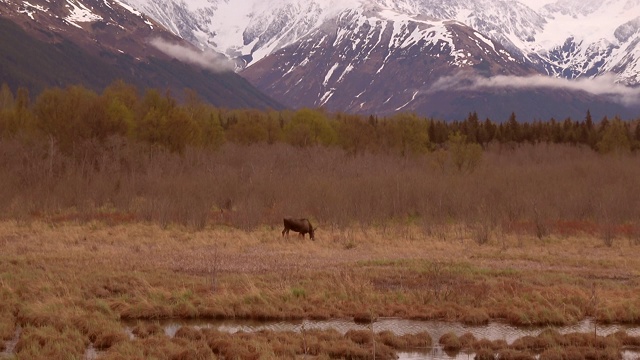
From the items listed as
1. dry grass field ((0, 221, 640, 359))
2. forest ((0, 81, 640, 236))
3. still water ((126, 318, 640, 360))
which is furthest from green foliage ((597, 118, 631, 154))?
still water ((126, 318, 640, 360))

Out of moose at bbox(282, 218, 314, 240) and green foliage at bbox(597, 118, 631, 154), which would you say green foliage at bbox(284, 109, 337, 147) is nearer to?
green foliage at bbox(597, 118, 631, 154)

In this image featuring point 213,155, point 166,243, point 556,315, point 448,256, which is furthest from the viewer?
point 213,155

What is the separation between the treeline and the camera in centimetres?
7038

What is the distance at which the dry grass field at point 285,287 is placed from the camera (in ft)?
63.0

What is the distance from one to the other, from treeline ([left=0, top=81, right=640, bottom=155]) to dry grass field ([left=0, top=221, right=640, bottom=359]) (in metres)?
31.1

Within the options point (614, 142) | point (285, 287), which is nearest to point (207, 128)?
point (614, 142)

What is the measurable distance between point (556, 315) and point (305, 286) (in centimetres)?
789

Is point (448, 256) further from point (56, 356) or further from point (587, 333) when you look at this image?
point (56, 356)

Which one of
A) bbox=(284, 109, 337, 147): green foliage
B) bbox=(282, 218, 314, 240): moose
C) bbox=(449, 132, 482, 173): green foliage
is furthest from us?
bbox=(284, 109, 337, 147): green foliage

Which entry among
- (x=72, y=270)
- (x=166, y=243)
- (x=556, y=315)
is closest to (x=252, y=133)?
(x=166, y=243)

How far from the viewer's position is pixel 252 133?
99.7 metres

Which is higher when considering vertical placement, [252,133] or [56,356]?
[252,133]

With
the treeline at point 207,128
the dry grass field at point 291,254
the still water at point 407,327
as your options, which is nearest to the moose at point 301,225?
the dry grass field at point 291,254

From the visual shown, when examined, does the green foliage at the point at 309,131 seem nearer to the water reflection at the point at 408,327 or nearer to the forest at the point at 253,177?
the forest at the point at 253,177
